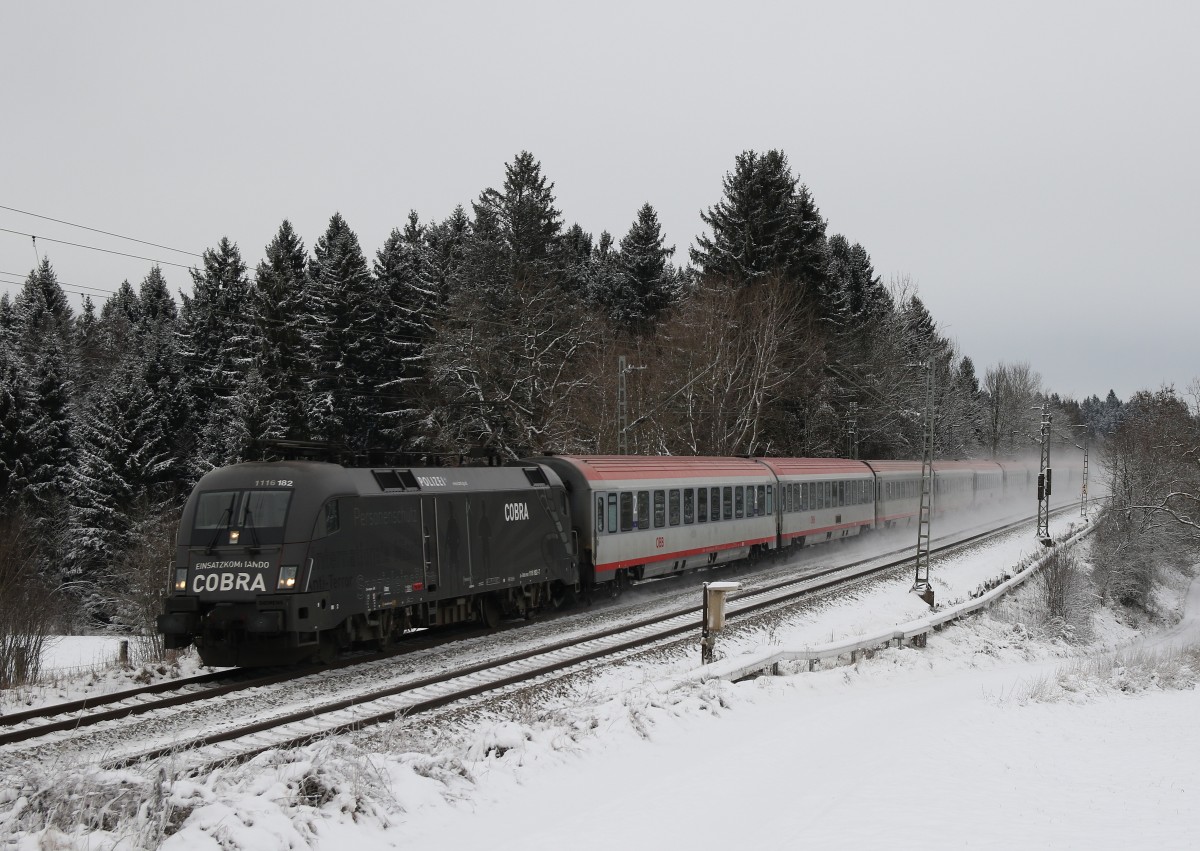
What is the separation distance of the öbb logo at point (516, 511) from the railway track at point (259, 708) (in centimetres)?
261

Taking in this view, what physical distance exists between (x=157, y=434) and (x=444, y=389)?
57.0 ft

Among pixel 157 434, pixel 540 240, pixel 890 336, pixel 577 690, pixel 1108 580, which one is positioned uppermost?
pixel 540 240

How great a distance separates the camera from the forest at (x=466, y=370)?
4012 centimetres

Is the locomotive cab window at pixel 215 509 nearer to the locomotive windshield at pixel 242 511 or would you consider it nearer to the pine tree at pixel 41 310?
the locomotive windshield at pixel 242 511

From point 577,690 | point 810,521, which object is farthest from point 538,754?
point 810,521

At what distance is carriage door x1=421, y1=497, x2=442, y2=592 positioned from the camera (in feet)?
50.7

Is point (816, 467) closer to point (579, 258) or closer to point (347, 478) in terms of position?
point (347, 478)

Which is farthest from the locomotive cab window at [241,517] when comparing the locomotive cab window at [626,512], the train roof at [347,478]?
the locomotive cab window at [626,512]

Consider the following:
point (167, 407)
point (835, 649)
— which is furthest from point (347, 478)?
point (167, 407)

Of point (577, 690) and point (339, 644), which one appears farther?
point (339, 644)

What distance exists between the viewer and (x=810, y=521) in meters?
31.7

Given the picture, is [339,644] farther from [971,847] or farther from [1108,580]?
[1108,580]

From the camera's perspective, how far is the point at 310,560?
1330cm

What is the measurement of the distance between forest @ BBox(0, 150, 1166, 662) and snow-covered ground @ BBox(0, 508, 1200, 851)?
72.1 feet
